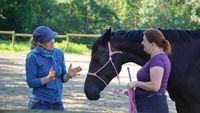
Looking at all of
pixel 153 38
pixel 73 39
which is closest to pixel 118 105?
pixel 153 38

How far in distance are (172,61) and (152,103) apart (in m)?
0.92

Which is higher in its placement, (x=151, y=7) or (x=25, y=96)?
(x=25, y=96)

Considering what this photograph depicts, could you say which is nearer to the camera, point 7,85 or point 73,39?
point 7,85

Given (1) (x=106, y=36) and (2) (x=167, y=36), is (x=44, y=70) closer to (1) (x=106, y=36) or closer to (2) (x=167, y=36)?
(1) (x=106, y=36)

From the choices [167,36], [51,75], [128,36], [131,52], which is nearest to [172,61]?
[167,36]

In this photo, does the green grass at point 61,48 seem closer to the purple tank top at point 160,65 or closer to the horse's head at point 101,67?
the horse's head at point 101,67

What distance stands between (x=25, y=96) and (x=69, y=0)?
163 feet

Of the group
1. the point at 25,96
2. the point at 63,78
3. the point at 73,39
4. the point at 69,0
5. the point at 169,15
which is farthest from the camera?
the point at 69,0

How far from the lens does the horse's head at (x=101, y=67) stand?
540 cm

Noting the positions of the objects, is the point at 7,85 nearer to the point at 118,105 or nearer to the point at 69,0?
the point at 118,105

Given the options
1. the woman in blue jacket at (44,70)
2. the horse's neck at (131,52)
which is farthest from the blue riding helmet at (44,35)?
the horse's neck at (131,52)

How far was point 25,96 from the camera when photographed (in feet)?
36.4

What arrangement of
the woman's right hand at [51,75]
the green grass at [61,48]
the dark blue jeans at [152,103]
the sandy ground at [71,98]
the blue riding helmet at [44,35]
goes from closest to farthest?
the dark blue jeans at [152,103] < the woman's right hand at [51,75] < the blue riding helmet at [44,35] < the sandy ground at [71,98] < the green grass at [61,48]

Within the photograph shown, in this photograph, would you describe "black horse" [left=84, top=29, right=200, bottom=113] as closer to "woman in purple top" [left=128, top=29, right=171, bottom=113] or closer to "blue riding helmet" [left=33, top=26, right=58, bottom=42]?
"blue riding helmet" [left=33, top=26, right=58, bottom=42]
